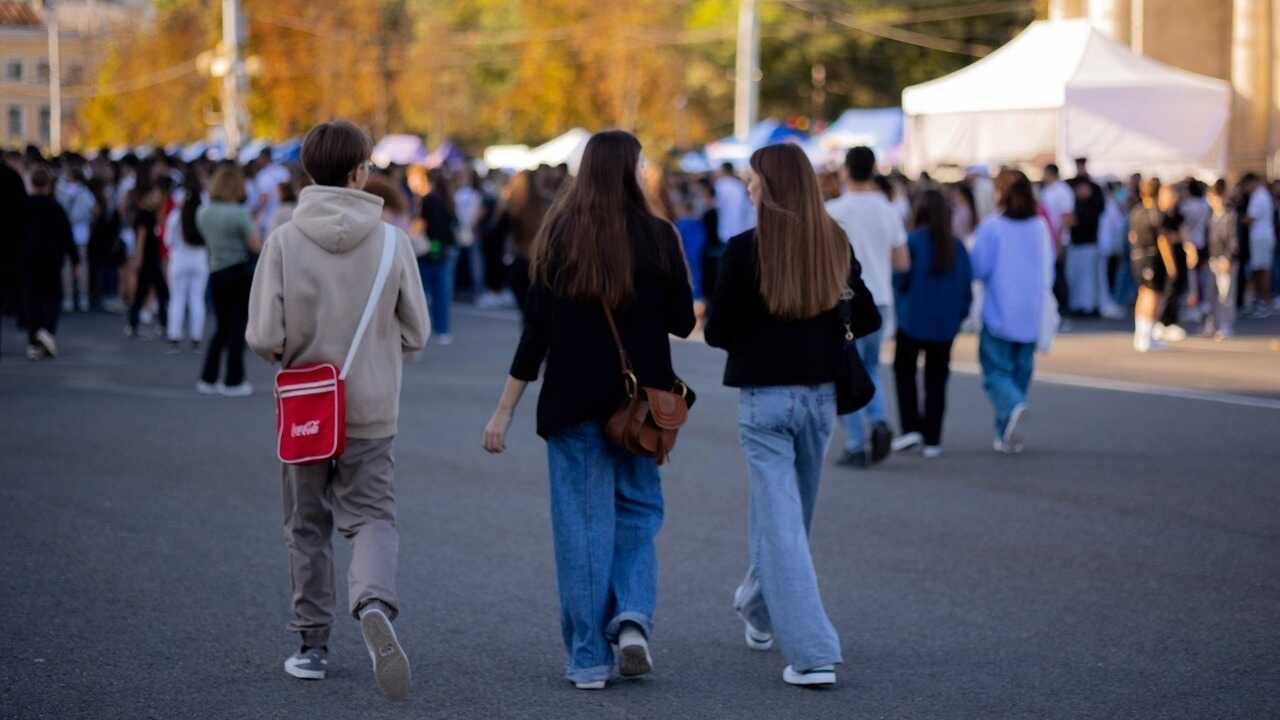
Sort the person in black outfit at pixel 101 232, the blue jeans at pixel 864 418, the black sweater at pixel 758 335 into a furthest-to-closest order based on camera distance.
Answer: the person in black outfit at pixel 101 232, the blue jeans at pixel 864 418, the black sweater at pixel 758 335

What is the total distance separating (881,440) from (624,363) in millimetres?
5434

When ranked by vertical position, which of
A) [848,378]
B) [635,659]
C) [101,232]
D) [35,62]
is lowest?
[635,659]

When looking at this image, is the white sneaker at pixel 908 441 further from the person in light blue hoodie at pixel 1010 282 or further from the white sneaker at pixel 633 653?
the white sneaker at pixel 633 653

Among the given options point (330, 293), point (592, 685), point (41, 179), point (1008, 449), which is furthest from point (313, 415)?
point (41, 179)

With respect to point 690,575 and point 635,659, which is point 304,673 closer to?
point 635,659

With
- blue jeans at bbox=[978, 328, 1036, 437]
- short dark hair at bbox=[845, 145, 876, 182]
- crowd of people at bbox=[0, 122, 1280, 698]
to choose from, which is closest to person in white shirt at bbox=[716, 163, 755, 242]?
blue jeans at bbox=[978, 328, 1036, 437]

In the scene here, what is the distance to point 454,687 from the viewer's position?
6.05 m

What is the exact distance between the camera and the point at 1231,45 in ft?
138

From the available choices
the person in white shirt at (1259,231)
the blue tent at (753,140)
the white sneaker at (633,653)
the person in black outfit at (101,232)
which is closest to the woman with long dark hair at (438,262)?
the person in black outfit at (101,232)

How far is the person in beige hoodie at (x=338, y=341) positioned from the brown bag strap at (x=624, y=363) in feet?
2.03

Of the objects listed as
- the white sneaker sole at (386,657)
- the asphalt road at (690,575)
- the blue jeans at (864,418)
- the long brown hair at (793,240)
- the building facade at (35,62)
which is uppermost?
the building facade at (35,62)

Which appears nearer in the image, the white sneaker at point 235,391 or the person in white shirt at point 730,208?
the white sneaker at point 235,391

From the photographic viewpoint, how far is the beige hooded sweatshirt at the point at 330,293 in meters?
5.94

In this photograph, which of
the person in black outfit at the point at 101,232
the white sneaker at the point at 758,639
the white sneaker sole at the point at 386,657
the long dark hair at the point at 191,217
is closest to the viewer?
the white sneaker sole at the point at 386,657
